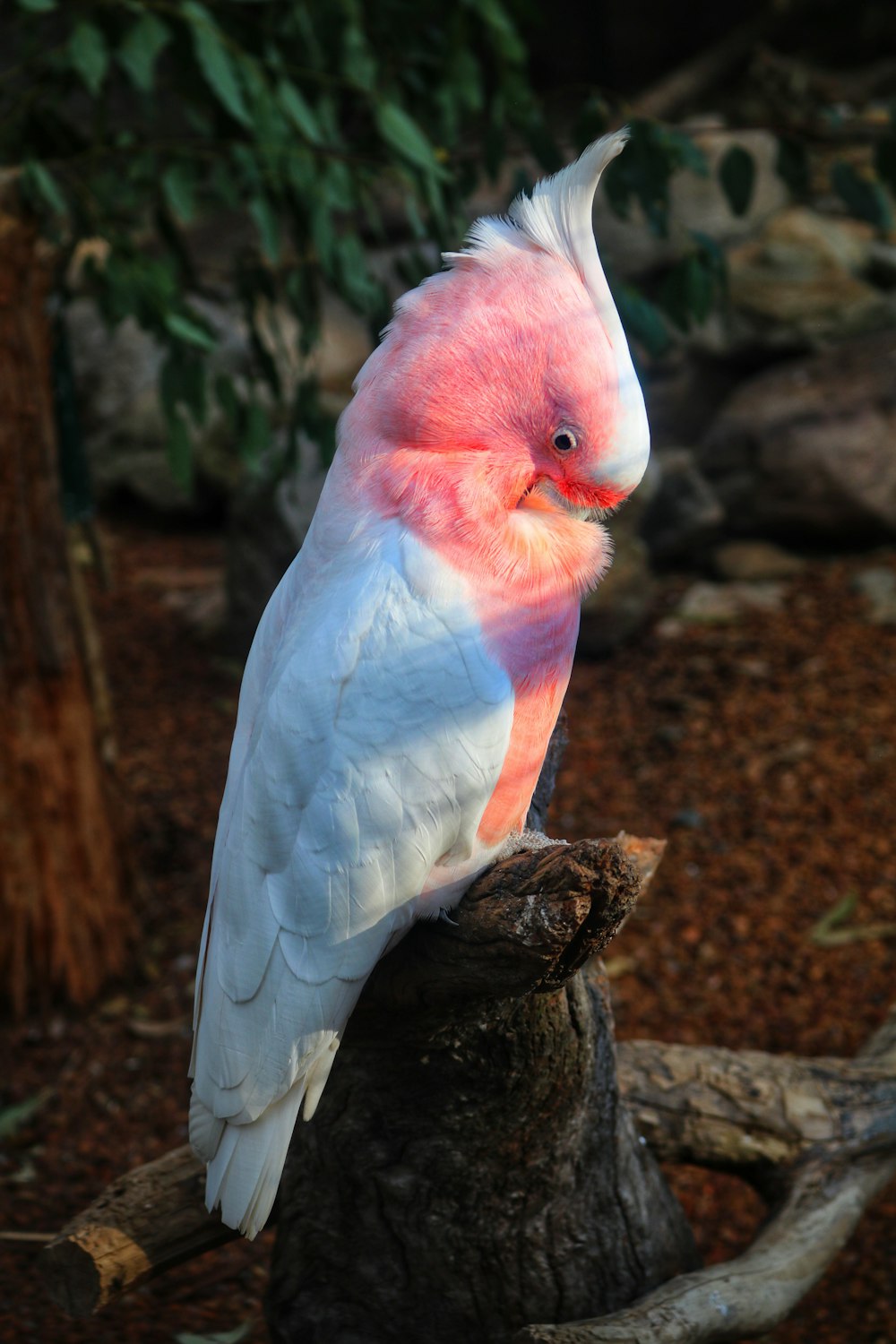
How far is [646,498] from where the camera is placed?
5.09m

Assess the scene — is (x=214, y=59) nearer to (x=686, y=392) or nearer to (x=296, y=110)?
(x=296, y=110)

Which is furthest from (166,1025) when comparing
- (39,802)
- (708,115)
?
(708,115)

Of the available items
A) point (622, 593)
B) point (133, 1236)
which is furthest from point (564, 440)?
point (622, 593)

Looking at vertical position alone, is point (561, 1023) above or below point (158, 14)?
below

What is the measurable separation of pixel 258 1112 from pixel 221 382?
1.82 m

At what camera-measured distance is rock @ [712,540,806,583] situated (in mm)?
5422

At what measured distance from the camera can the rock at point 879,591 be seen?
16.1 ft

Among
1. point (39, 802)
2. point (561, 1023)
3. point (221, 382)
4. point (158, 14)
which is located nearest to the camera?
point (561, 1023)

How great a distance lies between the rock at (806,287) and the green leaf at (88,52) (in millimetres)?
4337

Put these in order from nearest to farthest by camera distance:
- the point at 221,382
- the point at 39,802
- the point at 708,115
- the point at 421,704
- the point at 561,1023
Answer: the point at 421,704
the point at 561,1023
the point at 221,382
the point at 39,802
the point at 708,115

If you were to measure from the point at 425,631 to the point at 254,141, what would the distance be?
5.29ft

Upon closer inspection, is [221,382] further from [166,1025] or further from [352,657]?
[166,1025]

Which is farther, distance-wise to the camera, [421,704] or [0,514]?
[0,514]

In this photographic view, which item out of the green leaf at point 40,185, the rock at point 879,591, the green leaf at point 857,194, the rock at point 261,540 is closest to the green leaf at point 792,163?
the green leaf at point 857,194
